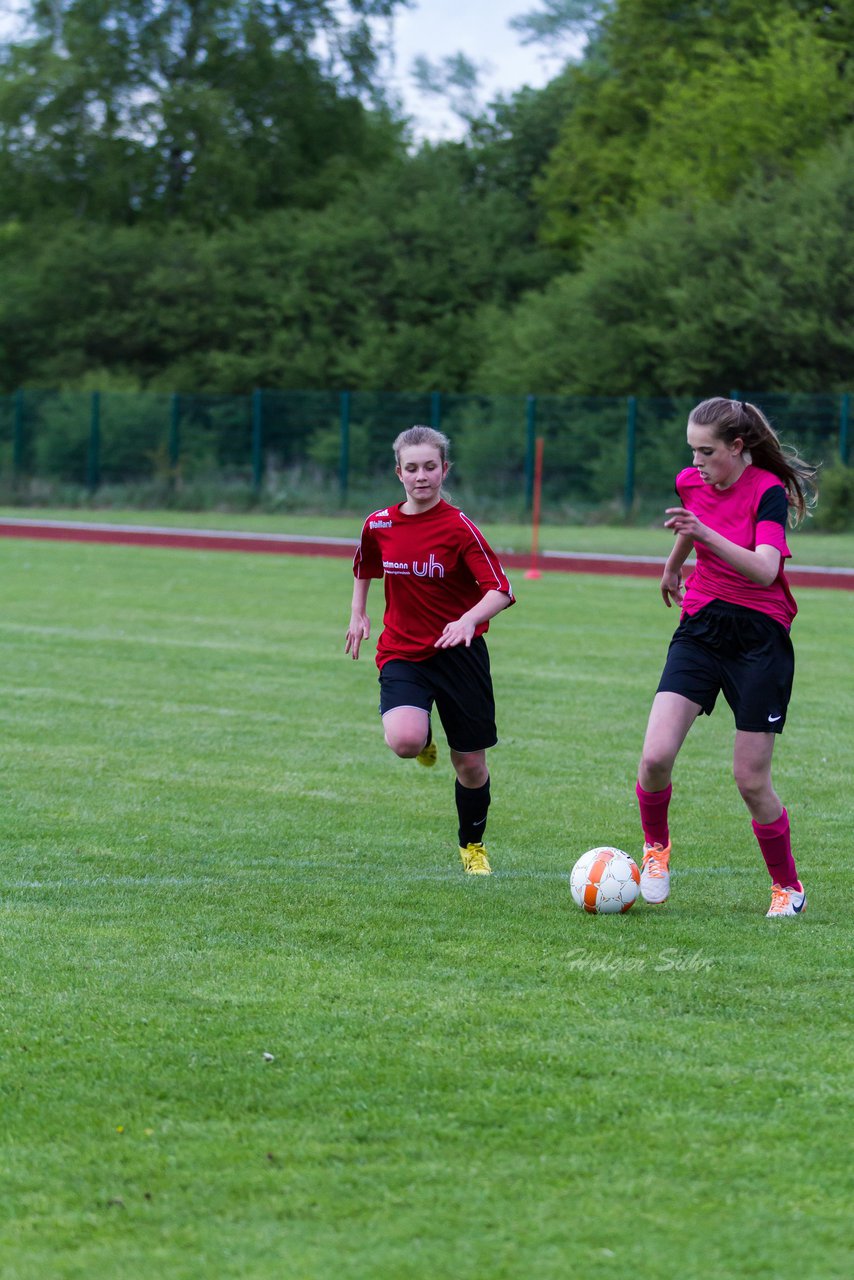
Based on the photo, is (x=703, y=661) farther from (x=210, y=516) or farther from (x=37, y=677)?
(x=210, y=516)

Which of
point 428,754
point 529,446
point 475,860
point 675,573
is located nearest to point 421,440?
point 675,573

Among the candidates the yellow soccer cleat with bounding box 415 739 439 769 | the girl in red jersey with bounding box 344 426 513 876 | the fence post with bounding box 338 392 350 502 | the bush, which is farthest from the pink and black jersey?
the fence post with bounding box 338 392 350 502

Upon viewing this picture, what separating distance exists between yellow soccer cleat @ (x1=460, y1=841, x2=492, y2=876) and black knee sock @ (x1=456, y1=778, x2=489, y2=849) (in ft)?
0.07

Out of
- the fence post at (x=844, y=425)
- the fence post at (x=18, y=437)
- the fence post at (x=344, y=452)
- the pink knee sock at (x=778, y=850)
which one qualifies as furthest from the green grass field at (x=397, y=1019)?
the fence post at (x=18, y=437)

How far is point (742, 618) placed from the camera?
224 inches

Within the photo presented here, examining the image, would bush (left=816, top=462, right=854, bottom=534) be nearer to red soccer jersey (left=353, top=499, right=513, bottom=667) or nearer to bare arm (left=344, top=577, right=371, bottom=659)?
bare arm (left=344, top=577, right=371, bottom=659)

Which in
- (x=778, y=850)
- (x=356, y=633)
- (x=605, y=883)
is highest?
(x=356, y=633)

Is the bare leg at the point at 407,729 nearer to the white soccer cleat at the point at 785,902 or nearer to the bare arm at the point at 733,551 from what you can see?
the bare arm at the point at 733,551

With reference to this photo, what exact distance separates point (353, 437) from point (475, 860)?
2991cm

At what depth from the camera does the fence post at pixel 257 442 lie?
36562 millimetres

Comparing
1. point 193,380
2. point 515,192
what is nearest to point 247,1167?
point 193,380

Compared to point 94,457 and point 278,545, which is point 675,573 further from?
point 94,457

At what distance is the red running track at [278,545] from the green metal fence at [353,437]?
226 inches

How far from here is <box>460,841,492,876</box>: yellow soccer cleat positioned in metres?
6.35
